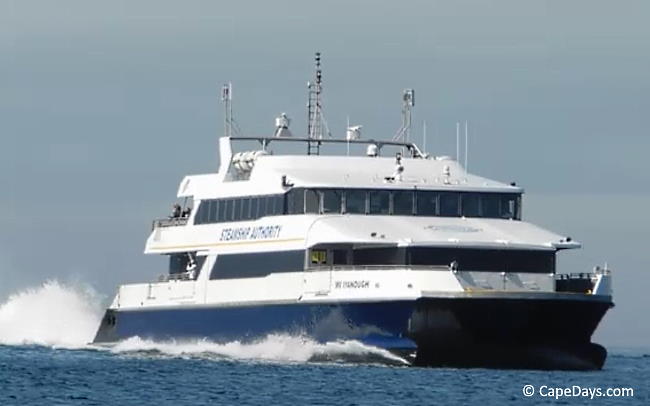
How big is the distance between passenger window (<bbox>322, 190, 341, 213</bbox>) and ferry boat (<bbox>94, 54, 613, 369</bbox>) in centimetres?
4

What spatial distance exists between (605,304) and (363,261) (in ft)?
20.0

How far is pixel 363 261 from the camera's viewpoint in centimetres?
5806

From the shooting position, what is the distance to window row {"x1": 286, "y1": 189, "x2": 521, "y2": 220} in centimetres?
5938

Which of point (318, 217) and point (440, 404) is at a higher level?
point (318, 217)

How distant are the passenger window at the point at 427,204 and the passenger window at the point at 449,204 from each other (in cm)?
19

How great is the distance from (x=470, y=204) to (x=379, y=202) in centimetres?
260

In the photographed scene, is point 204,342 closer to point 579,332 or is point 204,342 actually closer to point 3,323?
point 579,332

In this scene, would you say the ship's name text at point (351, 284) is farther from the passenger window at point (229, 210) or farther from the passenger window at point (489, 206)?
the passenger window at point (229, 210)

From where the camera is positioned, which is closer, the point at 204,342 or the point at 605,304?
the point at 605,304

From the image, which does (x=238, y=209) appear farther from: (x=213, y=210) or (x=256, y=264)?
(x=256, y=264)

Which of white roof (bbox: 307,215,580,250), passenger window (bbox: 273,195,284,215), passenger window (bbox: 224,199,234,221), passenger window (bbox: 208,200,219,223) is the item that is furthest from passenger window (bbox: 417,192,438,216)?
passenger window (bbox: 208,200,219,223)

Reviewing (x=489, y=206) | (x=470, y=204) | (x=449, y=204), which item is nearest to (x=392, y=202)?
(x=449, y=204)

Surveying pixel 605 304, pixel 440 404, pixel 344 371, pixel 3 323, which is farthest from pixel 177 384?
pixel 3 323

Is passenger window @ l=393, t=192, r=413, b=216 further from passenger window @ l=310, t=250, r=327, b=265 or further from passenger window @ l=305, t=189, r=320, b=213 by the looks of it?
passenger window @ l=310, t=250, r=327, b=265
